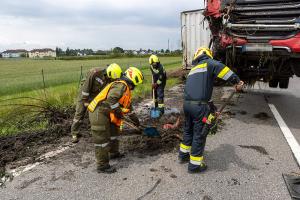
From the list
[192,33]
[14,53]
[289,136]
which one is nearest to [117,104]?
[289,136]

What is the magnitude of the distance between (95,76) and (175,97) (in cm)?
518

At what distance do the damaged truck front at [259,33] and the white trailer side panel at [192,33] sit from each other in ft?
14.8

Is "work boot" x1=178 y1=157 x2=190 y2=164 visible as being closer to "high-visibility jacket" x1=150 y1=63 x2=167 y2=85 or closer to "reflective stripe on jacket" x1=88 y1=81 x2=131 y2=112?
"reflective stripe on jacket" x1=88 y1=81 x2=131 y2=112

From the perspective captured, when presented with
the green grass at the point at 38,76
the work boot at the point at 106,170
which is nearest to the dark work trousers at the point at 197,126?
the work boot at the point at 106,170

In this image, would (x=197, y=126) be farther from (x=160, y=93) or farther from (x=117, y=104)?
(x=160, y=93)

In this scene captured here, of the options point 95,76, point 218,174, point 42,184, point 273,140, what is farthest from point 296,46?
point 42,184

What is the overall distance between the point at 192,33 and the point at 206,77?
7.61 metres

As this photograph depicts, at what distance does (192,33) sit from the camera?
1127 cm

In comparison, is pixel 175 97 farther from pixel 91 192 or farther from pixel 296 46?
pixel 91 192

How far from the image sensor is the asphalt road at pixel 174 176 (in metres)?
3.43

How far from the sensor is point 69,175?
4.00 meters

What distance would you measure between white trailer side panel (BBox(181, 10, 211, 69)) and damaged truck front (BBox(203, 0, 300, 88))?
450 cm

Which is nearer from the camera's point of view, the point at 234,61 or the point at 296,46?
the point at 296,46

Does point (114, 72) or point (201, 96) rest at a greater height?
point (114, 72)
